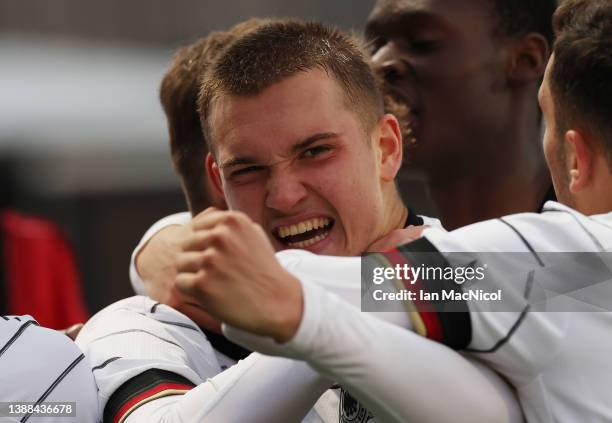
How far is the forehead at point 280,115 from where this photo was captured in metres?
1.88

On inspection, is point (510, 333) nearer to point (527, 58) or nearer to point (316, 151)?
point (316, 151)

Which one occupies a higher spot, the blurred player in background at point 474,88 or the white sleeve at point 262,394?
the blurred player in background at point 474,88

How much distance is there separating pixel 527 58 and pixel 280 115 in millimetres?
1365

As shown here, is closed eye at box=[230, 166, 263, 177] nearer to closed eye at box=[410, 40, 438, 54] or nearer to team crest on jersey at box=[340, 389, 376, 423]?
team crest on jersey at box=[340, 389, 376, 423]

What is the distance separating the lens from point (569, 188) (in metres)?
1.66

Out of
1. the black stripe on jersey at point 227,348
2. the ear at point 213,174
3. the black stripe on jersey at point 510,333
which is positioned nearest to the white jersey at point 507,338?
the black stripe on jersey at point 510,333

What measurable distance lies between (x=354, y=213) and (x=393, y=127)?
0.27 m

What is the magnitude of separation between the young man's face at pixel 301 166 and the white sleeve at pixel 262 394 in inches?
14.6

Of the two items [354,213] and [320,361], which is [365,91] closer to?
[354,213]

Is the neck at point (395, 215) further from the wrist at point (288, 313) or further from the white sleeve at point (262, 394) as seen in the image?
the wrist at point (288, 313)

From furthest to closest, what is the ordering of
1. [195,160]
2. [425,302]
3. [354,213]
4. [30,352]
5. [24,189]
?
[24,189], [195,160], [354,213], [30,352], [425,302]

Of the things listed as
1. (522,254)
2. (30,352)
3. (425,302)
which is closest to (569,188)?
(522,254)

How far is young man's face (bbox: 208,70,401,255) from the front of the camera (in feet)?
6.16

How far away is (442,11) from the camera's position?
118 inches
